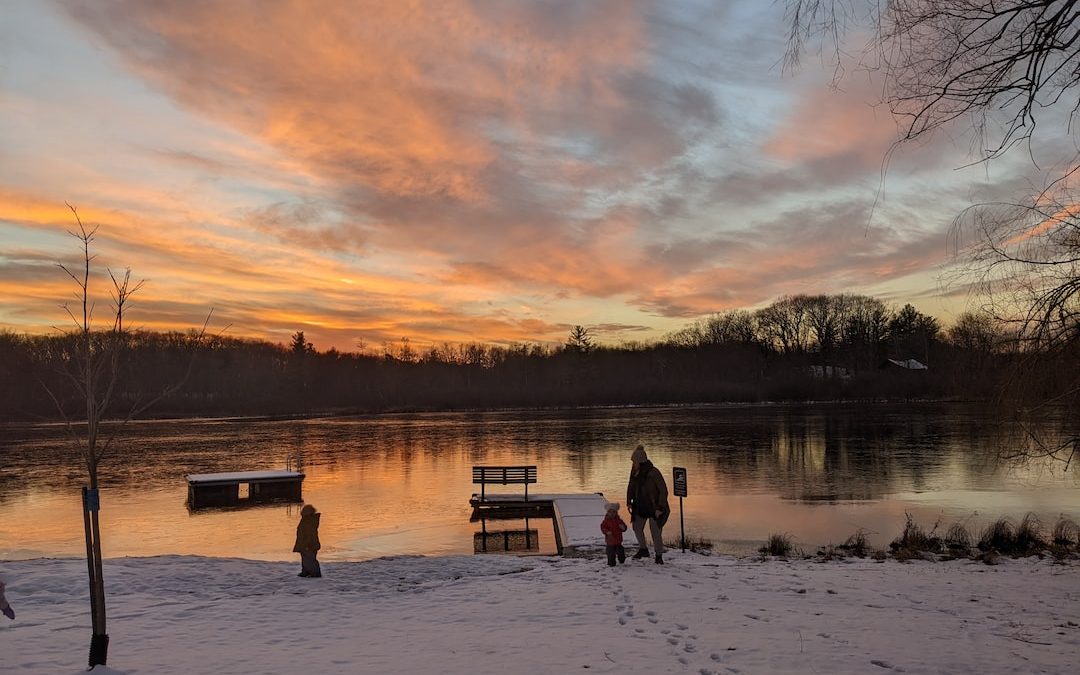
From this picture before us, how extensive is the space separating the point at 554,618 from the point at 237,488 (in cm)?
2091

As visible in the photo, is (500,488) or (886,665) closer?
(886,665)

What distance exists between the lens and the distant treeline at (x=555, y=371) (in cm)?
9262

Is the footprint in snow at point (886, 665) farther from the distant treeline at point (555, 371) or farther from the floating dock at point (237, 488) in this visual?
the distant treeline at point (555, 371)

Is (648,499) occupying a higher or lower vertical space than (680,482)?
higher

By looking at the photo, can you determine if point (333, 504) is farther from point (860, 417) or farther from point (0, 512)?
point (860, 417)

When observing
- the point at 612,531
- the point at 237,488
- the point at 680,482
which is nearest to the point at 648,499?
the point at 612,531

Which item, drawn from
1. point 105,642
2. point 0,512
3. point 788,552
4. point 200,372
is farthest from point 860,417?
point 200,372

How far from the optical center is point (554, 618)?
7961 mm

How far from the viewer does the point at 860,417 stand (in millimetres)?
58750

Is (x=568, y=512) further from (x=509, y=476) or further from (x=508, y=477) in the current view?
(x=509, y=476)

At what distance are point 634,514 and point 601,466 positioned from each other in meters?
19.5

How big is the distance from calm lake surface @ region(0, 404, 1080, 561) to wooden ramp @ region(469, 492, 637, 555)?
719 mm

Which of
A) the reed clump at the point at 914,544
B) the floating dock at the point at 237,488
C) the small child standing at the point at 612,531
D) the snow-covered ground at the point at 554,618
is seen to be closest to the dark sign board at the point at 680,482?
the snow-covered ground at the point at 554,618

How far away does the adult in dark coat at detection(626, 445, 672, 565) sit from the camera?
439 inches
